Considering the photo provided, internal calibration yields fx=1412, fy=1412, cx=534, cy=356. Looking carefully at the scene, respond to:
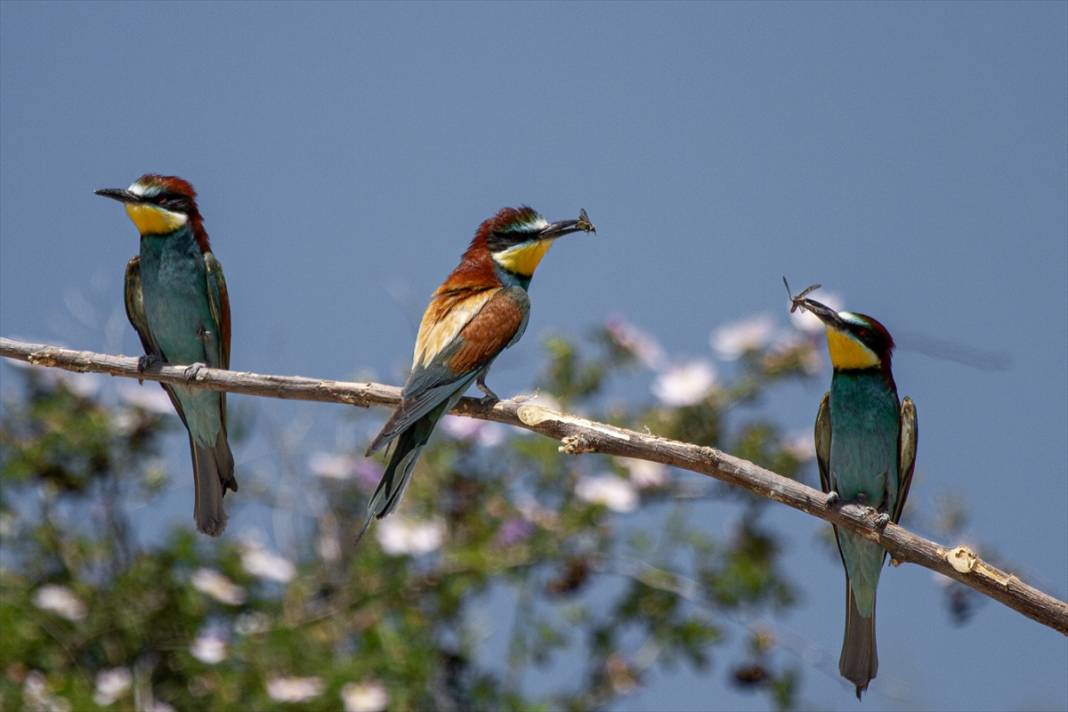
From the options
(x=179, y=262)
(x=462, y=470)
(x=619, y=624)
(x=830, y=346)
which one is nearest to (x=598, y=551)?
(x=619, y=624)

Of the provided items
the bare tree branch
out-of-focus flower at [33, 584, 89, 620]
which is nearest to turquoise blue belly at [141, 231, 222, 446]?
the bare tree branch

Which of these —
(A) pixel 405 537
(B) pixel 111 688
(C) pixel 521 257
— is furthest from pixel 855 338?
(B) pixel 111 688

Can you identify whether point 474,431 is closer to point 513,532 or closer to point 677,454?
point 513,532

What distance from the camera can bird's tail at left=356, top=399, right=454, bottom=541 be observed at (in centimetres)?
319

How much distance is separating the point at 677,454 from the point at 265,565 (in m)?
2.08

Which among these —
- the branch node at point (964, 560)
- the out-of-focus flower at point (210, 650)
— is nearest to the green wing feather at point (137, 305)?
the out-of-focus flower at point (210, 650)

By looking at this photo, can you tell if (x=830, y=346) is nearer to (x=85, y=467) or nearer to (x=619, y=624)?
(x=619, y=624)

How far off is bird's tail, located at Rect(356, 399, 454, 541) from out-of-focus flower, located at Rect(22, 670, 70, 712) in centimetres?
159

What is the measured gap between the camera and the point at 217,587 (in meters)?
4.43

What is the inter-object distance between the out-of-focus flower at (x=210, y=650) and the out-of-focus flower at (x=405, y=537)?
1.90 ft

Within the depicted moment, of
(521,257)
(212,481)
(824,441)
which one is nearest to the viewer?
(824,441)

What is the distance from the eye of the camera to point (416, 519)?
4.50m

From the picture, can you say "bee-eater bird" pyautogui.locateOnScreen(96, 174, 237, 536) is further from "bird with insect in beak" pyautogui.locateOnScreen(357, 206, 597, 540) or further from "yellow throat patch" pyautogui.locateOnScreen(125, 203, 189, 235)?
"bird with insect in beak" pyautogui.locateOnScreen(357, 206, 597, 540)

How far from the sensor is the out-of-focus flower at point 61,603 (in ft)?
14.7
